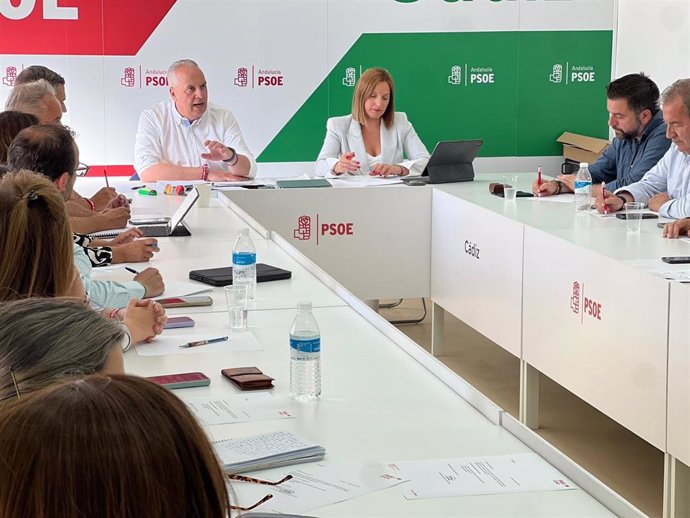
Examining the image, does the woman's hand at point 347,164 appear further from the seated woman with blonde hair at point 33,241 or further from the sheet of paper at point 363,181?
the seated woman with blonde hair at point 33,241

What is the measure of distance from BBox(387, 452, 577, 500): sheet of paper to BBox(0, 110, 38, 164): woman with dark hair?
90.5 inches

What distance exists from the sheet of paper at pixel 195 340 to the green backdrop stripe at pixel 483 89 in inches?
210

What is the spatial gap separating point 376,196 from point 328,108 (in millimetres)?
2740

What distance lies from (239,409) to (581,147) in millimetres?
6312

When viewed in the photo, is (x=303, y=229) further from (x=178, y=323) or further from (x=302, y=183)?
(x=178, y=323)

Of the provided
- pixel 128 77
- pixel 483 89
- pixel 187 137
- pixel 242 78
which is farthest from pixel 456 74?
pixel 187 137

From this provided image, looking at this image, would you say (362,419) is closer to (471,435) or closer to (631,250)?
(471,435)

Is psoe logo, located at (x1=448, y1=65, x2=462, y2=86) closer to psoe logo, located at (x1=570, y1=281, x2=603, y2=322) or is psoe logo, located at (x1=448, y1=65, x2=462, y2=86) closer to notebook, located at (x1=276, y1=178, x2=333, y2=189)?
notebook, located at (x1=276, y1=178, x2=333, y2=189)

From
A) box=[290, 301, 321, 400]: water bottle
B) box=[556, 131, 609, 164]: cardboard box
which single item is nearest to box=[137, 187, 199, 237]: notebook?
box=[290, 301, 321, 400]: water bottle

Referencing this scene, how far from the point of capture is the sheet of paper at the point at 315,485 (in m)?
1.55

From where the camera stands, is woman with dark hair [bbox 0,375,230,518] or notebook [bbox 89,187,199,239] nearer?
woman with dark hair [bbox 0,375,230,518]

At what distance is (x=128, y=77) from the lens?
297 inches

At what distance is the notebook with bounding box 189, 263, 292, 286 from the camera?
10.2 ft

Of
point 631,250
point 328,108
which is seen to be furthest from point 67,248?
point 328,108
